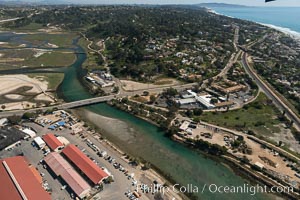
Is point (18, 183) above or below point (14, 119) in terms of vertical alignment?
above

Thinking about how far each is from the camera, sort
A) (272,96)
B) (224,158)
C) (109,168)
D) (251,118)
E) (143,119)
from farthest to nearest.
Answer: (272,96) < (251,118) < (143,119) < (224,158) < (109,168)

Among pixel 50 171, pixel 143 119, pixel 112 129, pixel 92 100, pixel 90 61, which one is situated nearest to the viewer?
pixel 50 171

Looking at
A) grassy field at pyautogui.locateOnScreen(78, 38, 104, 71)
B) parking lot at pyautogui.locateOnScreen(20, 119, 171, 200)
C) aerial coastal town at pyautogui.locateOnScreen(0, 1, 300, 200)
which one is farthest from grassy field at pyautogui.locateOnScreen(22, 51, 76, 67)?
parking lot at pyautogui.locateOnScreen(20, 119, 171, 200)

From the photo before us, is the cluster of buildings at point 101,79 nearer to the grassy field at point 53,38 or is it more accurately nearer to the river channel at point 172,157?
the river channel at point 172,157

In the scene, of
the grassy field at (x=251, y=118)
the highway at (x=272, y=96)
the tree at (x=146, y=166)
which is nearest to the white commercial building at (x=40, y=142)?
the tree at (x=146, y=166)

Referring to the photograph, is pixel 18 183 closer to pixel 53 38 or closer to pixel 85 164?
pixel 85 164

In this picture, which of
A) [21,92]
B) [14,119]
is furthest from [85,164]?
[21,92]

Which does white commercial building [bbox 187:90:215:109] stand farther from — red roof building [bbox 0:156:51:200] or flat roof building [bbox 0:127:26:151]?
red roof building [bbox 0:156:51:200]
